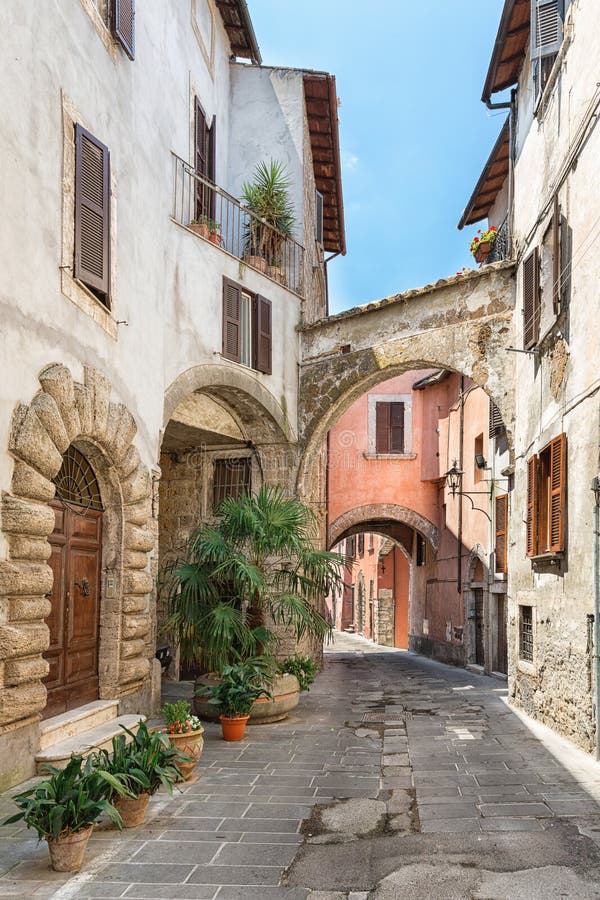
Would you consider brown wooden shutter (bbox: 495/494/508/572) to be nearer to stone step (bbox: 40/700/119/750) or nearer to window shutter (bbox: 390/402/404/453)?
window shutter (bbox: 390/402/404/453)

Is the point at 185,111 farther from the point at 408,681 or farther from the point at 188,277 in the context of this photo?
the point at 408,681

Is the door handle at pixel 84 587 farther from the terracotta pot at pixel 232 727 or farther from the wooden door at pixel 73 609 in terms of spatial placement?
the terracotta pot at pixel 232 727

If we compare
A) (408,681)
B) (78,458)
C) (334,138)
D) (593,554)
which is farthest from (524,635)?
(334,138)

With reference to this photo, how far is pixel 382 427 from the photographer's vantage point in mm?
22812

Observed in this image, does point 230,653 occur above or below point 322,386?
below

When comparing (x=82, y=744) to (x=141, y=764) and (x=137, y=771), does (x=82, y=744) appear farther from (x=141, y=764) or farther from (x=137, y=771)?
(x=137, y=771)

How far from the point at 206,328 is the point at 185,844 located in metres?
7.82

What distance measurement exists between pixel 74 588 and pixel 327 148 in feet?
41.4

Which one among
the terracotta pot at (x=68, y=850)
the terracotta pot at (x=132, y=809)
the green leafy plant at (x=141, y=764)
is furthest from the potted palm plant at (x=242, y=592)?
the terracotta pot at (x=68, y=850)

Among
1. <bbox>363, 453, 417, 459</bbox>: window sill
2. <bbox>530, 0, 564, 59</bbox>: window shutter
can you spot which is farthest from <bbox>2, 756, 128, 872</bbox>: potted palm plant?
<bbox>363, 453, 417, 459</bbox>: window sill

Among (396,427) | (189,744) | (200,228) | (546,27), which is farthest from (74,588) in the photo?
(396,427)

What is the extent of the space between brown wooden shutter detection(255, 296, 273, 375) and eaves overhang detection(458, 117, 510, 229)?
5105 millimetres

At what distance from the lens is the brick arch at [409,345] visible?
12.9 m

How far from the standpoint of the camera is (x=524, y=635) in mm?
11547
